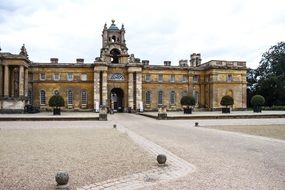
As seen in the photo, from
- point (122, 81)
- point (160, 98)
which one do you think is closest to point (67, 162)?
point (122, 81)

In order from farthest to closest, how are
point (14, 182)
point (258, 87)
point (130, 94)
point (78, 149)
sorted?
point (258, 87)
point (130, 94)
point (78, 149)
point (14, 182)

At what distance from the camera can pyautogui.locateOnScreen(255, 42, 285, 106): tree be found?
6120 cm

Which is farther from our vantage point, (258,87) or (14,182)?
(258,87)

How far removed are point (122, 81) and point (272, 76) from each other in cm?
2898

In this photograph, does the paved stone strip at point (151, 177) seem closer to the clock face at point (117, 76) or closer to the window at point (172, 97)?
the clock face at point (117, 76)

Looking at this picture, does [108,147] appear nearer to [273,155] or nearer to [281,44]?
[273,155]

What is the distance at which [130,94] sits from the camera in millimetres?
53281

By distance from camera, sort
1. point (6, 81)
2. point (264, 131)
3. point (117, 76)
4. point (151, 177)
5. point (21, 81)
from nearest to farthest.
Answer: point (151, 177) < point (264, 131) < point (6, 81) < point (21, 81) < point (117, 76)

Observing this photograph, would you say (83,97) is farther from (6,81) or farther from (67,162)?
(67,162)

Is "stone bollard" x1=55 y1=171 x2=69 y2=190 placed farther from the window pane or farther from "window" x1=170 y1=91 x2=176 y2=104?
"window" x1=170 y1=91 x2=176 y2=104

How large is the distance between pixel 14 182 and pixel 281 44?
6917 centimetres

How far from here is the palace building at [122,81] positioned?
172 feet

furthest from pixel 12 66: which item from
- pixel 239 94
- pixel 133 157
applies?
pixel 133 157

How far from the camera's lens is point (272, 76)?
203 feet
